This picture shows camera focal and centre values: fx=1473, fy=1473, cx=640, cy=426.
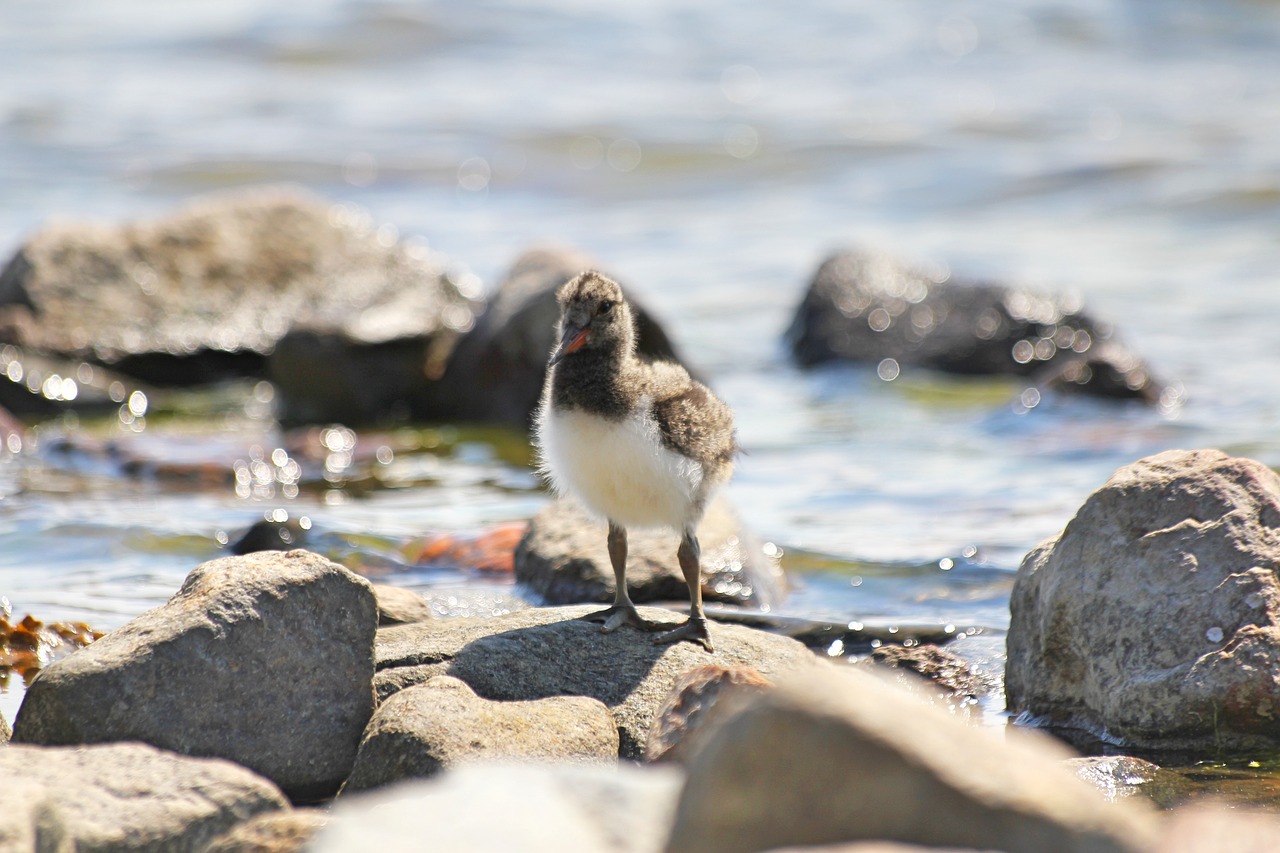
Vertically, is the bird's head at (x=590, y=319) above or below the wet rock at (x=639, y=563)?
above

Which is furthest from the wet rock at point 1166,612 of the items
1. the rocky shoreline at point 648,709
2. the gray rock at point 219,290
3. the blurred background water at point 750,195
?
the gray rock at point 219,290

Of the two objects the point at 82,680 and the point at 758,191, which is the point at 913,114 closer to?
the point at 758,191

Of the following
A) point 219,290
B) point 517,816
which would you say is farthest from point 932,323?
point 517,816

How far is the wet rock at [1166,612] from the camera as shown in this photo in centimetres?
513

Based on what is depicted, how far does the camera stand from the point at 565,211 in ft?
58.0

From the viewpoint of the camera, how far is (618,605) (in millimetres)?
5664

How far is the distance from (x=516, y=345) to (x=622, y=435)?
545 centimetres

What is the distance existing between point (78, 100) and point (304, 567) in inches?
751

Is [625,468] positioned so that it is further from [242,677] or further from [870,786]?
[870,786]

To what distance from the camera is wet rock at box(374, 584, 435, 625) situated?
588 centimetres

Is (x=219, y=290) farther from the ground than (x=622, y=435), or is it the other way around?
(x=219, y=290)

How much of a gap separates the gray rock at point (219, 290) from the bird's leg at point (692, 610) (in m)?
5.93

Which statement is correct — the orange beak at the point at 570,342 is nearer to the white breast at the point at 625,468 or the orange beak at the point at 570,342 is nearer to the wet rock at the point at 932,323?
the white breast at the point at 625,468

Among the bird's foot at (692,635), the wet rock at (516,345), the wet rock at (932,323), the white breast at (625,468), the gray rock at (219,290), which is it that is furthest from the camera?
the wet rock at (932,323)
